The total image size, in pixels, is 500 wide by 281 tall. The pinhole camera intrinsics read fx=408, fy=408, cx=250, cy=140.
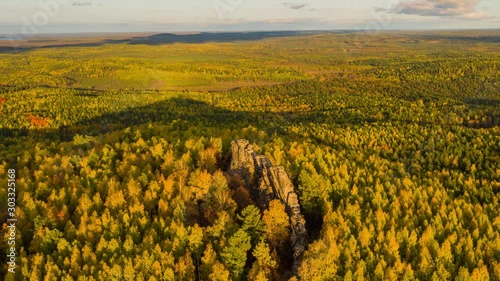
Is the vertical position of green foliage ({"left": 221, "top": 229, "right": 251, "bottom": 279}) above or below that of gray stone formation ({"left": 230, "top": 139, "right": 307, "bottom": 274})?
below

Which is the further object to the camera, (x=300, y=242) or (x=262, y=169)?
(x=262, y=169)

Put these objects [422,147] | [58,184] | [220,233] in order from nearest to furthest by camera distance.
A: [220,233] → [58,184] → [422,147]

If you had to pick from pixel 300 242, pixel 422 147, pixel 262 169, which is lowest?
pixel 422 147

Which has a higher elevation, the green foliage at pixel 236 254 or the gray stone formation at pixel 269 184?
the gray stone formation at pixel 269 184

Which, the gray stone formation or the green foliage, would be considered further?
the gray stone formation

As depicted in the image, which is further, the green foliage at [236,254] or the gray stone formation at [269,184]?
the gray stone formation at [269,184]

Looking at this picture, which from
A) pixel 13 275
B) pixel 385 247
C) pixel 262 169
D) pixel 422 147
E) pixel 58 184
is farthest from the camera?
pixel 422 147

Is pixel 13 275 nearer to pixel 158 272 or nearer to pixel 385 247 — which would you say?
pixel 158 272

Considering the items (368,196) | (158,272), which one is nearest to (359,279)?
(158,272)
